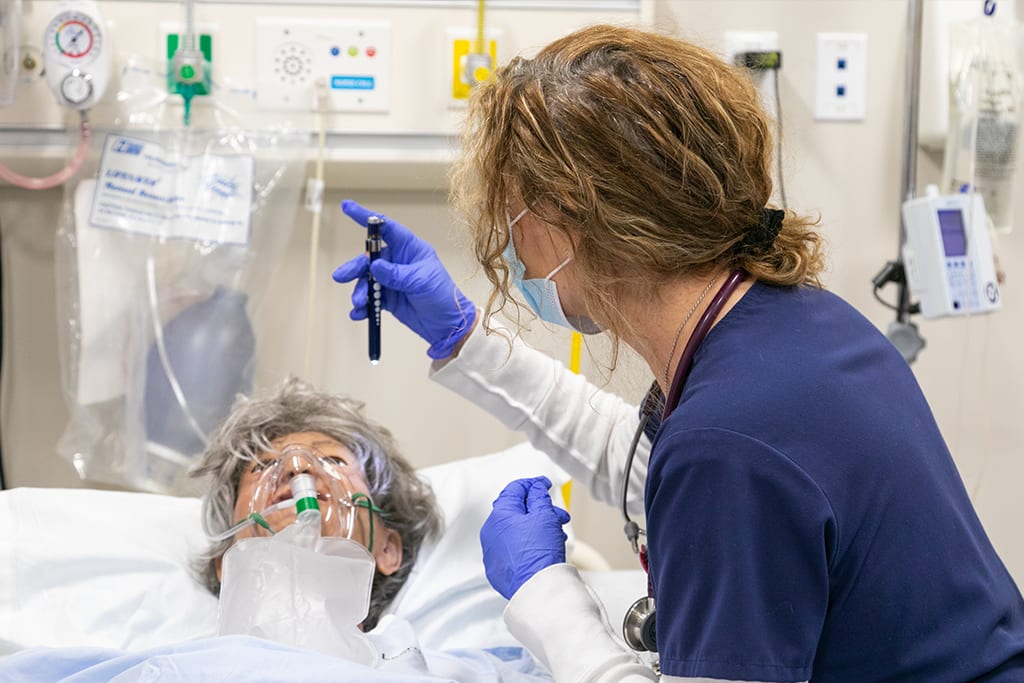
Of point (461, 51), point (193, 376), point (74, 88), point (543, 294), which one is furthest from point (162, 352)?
point (543, 294)

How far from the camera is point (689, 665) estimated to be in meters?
1.03

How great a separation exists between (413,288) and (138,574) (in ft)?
2.30

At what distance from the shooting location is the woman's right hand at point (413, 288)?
1.68 meters

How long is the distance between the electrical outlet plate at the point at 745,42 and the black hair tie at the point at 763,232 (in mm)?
1144

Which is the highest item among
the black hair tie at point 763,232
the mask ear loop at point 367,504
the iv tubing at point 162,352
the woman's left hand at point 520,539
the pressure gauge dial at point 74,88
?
the pressure gauge dial at point 74,88

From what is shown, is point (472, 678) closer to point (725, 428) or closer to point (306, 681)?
point (306, 681)

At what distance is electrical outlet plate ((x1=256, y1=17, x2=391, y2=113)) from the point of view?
220cm

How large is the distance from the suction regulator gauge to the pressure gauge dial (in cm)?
3

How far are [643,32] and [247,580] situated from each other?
0.98 m

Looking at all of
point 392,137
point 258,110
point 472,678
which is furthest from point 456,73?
point 472,678

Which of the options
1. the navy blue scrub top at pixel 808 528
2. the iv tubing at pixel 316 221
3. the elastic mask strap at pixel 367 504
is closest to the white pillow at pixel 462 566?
the elastic mask strap at pixel 367 504

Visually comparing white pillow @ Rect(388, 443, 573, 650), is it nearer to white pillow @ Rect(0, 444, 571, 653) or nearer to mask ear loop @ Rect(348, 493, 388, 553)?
white pillow @ Rect(0, 444, 571, 653)

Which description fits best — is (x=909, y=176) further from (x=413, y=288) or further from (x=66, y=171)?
(x=66, y=171)

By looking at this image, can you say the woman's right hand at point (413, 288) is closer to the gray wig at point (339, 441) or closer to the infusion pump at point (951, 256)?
the gray wig at point (339, 441)
